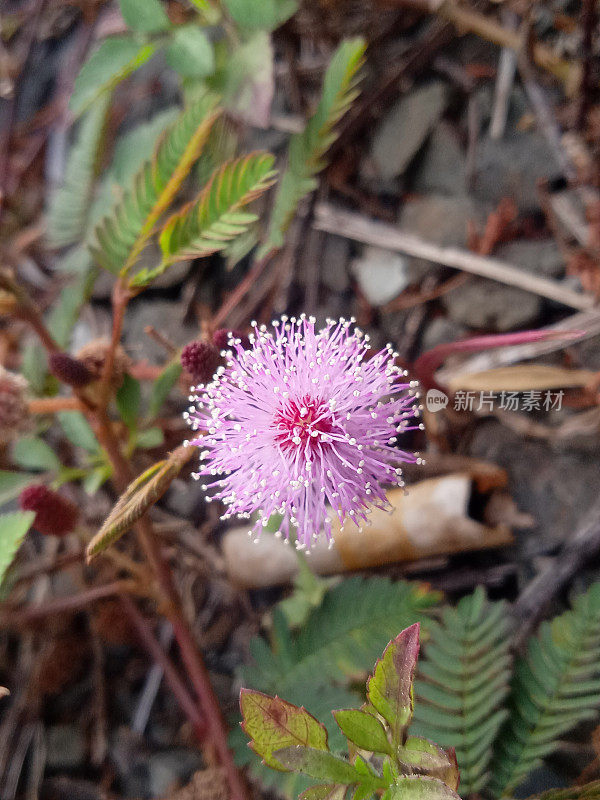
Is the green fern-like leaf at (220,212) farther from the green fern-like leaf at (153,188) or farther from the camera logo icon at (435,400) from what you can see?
the camera logo icon at (435,400)

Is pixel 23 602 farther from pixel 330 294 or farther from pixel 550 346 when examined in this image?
pixel 550 346

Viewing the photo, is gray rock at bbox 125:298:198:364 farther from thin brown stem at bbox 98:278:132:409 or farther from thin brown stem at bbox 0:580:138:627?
thin brown stem at bbox 0:580:138:627

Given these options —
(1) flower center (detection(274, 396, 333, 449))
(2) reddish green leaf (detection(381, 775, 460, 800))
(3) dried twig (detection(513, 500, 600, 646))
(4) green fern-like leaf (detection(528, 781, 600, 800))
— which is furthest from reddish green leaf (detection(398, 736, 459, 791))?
(3) dried twig (detection(513, 500, 600, 646))

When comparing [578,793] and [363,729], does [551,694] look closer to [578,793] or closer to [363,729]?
[578,793]

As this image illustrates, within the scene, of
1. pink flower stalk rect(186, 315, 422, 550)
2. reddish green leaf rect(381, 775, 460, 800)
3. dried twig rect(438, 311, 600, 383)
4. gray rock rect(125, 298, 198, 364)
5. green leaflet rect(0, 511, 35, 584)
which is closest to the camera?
reddish green leaf rect(381, 775, 460, 800)

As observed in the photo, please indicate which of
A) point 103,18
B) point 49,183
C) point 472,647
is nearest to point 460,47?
point 103,18

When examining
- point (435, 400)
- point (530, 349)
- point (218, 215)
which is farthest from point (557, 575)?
point (218, 215)

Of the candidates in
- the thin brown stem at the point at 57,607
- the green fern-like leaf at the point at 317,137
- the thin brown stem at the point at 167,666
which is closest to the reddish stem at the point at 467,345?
the green fern-like leaf at the point at 317,137
